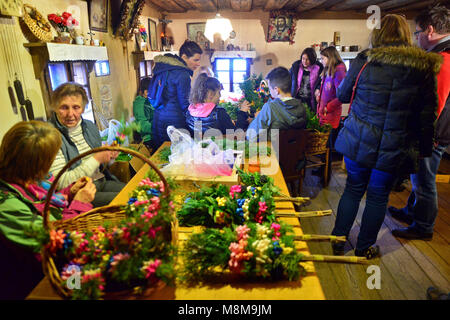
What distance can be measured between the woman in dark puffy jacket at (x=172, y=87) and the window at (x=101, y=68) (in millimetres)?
603

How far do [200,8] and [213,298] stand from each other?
5.75 meters

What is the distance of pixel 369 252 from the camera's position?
7.29ft

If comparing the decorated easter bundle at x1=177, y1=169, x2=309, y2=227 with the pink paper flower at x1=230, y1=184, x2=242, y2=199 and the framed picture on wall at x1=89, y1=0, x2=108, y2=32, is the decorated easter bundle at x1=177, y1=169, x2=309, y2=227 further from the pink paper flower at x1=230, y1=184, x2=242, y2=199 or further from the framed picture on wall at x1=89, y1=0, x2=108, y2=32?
the framed picture on wall at x1=89, y1=0, x2=108, y2=32

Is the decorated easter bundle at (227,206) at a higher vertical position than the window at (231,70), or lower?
lower

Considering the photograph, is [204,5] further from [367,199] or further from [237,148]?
[367,199]

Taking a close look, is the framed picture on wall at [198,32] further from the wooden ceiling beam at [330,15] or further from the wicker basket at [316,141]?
the wicker basket at [316,141]

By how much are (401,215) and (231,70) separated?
170 inches

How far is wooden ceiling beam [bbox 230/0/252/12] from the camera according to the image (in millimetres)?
4734

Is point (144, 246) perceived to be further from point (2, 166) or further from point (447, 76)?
point (447, 76)

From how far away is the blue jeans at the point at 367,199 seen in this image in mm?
1923

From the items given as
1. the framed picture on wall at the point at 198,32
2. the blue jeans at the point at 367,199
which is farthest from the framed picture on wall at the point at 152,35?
the blue jeans at the point at 367,199

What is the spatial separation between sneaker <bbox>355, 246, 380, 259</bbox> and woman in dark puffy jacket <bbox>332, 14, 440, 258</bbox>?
32 centimetres

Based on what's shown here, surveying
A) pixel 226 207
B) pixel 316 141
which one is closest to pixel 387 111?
pixel 226 207
